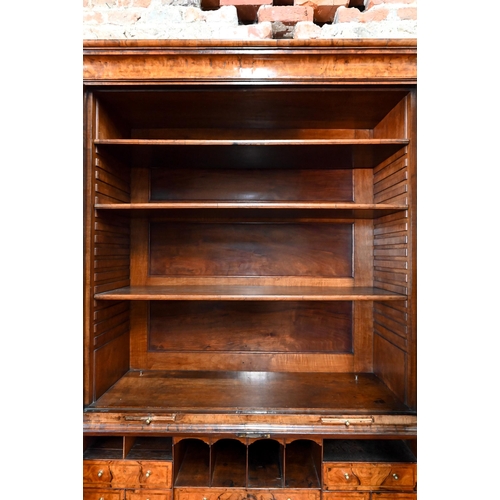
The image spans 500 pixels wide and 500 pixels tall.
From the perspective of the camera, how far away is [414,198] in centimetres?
118

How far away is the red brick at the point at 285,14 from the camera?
1.44 metres

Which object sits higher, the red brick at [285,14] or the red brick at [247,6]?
the red brick at [247,6]

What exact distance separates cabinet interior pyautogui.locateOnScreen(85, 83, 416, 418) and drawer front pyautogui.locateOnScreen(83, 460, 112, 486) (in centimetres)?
10

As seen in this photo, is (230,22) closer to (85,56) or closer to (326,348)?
(85,56)

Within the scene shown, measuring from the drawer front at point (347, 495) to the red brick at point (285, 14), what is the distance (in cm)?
203

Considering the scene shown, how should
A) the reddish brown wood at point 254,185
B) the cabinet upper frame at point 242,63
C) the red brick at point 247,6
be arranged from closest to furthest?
the cabinet upper frame at point 242,63 → the red brick at point 247,6 → the reddish brown wood at point 254,185

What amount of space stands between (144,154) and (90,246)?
48 centimetres

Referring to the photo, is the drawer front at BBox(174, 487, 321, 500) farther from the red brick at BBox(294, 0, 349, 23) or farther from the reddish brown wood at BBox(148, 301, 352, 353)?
the red brick at BBox(294, 0, 349, 23)

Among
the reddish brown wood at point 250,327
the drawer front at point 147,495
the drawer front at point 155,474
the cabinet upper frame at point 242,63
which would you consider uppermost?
the cabinet upper frame at point 242,63

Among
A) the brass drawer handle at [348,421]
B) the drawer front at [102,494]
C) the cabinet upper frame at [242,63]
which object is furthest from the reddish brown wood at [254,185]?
the drawer front at [102,494]

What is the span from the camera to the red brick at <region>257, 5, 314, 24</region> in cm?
144

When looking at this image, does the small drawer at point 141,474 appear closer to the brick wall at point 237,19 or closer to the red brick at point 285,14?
the brick wall at point 237,19

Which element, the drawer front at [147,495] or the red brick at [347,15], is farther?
the red brick at [347,15]

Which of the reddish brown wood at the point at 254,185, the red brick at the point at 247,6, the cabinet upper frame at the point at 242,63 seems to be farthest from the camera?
the reddish brown wood at the point at 254,185
